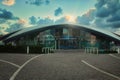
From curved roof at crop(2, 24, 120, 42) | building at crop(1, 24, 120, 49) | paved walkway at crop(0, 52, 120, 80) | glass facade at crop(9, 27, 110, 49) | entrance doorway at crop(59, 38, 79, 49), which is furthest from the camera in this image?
curved roof at crop(2, 24, 120, 42)

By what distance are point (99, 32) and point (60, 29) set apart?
10.4 meters

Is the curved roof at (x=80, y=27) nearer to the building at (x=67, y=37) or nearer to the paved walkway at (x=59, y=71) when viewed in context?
the building at (x=67, y=37)

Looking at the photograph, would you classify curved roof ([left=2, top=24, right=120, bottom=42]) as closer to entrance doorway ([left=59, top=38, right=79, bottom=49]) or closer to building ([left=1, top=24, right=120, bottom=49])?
building ([left=1, top=24, right=120, bottom=49])

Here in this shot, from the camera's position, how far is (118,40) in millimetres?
64812

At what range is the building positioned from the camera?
64.8 metres

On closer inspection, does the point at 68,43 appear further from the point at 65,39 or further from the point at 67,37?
the point at 67,37

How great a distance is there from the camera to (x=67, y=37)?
65.7 meters

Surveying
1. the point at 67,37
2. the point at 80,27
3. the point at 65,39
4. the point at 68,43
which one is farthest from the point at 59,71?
the point at 80,27

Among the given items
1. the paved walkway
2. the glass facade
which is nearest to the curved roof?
the glass facade

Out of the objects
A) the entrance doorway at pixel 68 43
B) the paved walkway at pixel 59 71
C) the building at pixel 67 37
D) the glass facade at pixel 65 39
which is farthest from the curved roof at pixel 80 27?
the paved walkway at pixel 59 71

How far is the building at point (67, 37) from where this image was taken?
213 feet

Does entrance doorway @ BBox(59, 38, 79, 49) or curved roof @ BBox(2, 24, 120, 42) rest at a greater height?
curved roof @ BBox(2, 24, 120, 42)

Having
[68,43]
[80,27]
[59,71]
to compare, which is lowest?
[59,71]

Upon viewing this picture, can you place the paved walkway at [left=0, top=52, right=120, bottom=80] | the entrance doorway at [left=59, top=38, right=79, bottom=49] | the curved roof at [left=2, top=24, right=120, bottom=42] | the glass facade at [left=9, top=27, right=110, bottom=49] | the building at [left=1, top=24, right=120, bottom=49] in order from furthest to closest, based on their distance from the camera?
the curved roof at [left=2, top=24, right=120, bottom=42], the building at [left=1, top=24, right=120, bottom=49], the glass facade at [left=9, top=27, right=110, bottom=49], the entrance doorway at [left=59, top=38, right=79, bottom=49], the paved walkway at [left=0, top=52, right=120, bottom=80]
